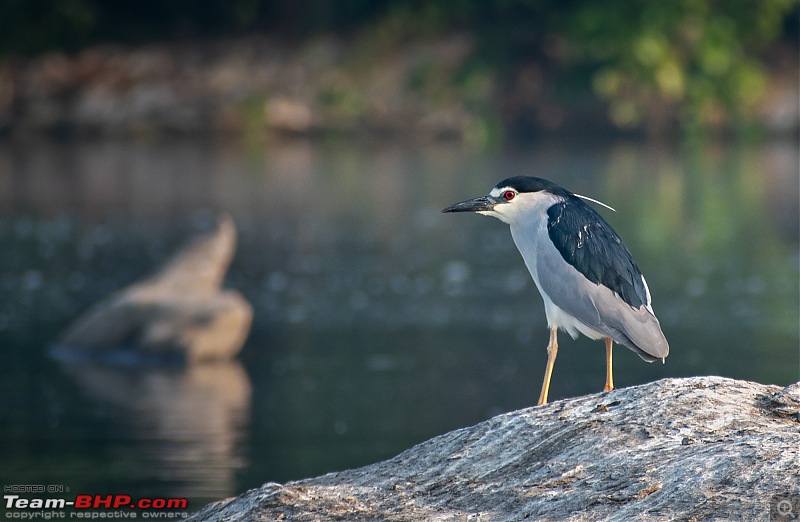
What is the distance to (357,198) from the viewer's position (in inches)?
899

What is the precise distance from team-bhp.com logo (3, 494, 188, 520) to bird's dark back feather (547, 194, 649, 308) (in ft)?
9.60

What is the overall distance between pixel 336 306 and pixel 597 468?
9.60 m

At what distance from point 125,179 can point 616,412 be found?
21821 millimetres

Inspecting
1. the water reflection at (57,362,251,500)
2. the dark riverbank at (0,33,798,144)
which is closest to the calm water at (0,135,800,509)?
the water reflection at (57,362,251,500)

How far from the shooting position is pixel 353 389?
1076 centimetres

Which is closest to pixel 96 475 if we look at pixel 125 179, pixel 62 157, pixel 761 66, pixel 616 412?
pixel 616 412

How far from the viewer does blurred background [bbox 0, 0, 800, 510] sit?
1012cm

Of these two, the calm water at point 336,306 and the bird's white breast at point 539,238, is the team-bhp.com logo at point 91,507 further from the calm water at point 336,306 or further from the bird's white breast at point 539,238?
the bird's white breast at point 539,238

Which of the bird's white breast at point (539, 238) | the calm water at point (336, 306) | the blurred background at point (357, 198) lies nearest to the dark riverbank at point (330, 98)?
the blurred background at point (357, 198)

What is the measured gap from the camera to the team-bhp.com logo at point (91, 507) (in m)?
7.48

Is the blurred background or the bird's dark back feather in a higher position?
the blurred background

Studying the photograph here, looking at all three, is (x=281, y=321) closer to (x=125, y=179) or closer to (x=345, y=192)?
(x=345, y=192)

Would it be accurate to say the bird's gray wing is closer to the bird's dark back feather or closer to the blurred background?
the bird's dark back feather

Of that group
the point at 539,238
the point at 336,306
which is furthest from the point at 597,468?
the point at 336,306
